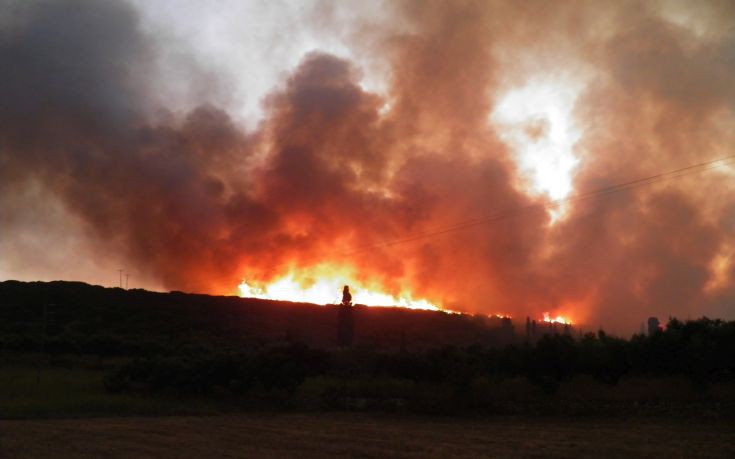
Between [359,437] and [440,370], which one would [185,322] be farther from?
[359,437]

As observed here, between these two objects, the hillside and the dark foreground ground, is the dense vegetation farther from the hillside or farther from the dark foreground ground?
the hillside

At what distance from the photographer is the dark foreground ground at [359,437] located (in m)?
18.8

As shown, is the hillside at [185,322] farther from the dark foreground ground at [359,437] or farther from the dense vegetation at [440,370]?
the dark foreground ground at [359,437]

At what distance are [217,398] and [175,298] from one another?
64.2m

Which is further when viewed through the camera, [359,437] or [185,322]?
[185,322]

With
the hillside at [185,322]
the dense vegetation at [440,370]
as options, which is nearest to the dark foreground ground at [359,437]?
the dense vegetation at [440,370]

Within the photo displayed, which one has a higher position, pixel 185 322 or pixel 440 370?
pixel 185 322

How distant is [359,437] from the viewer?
22297 millimetres

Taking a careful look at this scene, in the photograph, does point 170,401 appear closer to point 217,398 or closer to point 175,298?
point 217,398

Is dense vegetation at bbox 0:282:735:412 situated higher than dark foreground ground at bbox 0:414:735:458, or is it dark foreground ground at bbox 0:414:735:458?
dense vegetation at bbox 0:282:735:412

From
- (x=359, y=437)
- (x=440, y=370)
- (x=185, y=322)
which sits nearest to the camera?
(x=359, y=437)

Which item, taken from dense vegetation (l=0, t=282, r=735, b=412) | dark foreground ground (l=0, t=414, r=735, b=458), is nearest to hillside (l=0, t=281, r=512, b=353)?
dense vegetation (l=0, t=282, r=735, b=412)

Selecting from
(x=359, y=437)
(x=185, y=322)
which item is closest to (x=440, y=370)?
(x=359, y=437)

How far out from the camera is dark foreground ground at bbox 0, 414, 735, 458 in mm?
18766
